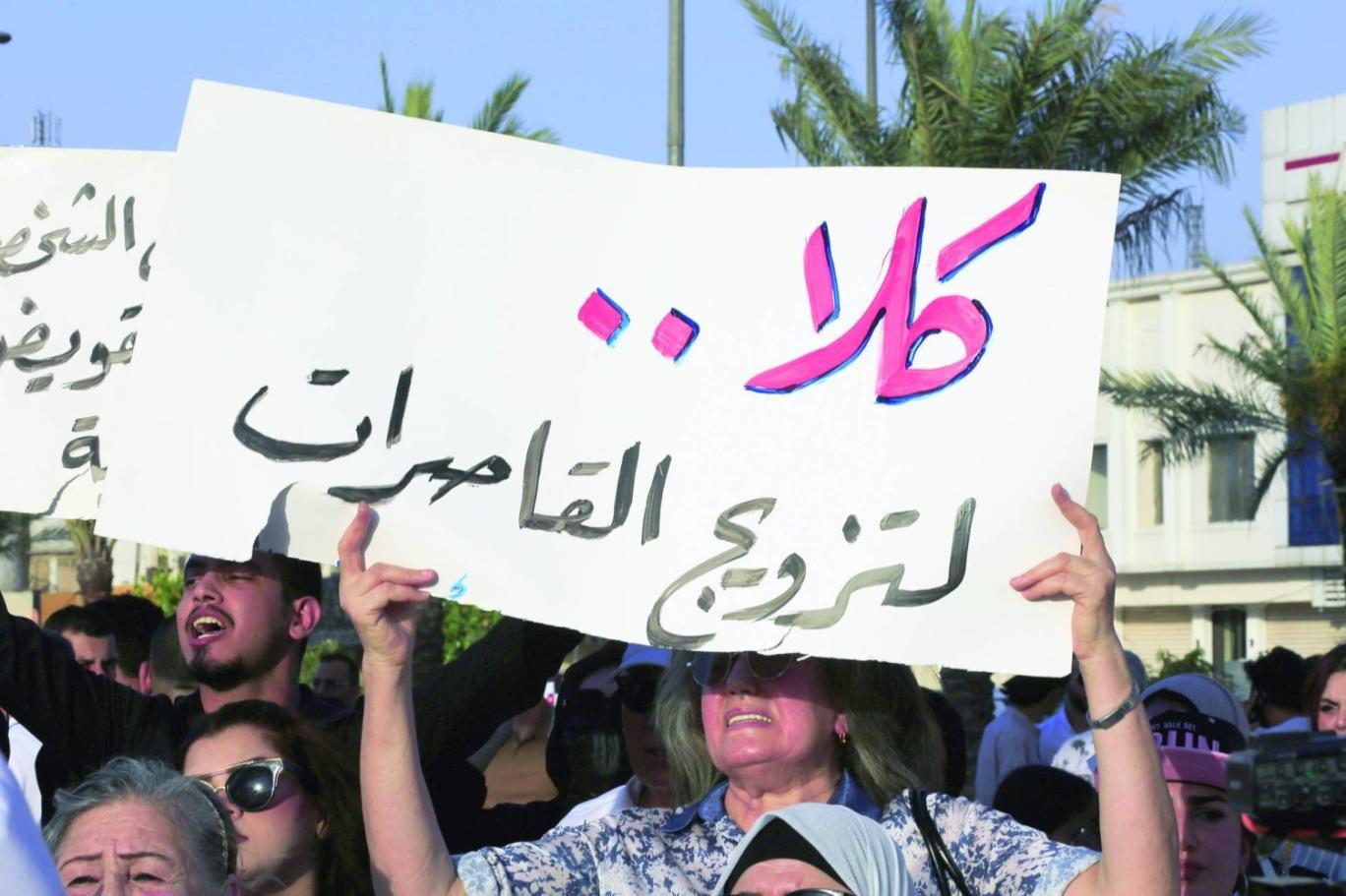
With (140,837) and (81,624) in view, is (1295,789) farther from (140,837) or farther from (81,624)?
(81,624)

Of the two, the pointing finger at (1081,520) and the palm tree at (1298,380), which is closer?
the pointing finger at (1081,520)

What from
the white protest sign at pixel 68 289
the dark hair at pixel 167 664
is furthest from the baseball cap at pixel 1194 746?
the dark hair at pixel 167 664

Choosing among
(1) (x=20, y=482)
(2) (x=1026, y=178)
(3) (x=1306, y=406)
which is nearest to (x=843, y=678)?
(2) (x=1026, y=178)

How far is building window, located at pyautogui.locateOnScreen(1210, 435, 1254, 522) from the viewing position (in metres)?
39.8

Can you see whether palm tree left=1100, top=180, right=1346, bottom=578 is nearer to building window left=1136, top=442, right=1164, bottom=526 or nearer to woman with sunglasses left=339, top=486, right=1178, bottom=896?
woman with sunglasses left=339, top=486, right=1178, bottom=896

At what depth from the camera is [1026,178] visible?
11.0 ft

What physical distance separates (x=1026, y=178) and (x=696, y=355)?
64 centimetres

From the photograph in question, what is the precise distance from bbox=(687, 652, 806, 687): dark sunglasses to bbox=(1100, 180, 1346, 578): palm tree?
17.1m

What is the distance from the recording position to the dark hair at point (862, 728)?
11.2ft

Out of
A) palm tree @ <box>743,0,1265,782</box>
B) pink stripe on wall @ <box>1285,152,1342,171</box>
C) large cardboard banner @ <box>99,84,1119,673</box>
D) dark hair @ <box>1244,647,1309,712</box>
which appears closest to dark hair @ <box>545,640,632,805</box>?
large cardboard banner @ <box>99,84,1119,673</box>

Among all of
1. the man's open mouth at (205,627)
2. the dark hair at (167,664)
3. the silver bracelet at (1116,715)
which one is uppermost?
the man's open mouth at (205,627)

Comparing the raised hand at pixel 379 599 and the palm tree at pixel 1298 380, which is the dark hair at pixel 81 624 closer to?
the raised hand at pixel 379 599

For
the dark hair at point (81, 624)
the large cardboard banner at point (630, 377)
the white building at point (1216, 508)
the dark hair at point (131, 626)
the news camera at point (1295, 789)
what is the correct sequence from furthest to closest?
the white building at point (1216, 508) → the dark hair at point (131, 626) → the dark hair at point (81, 624) → the large cardboard banner at point (630, 377) → the news camera at point (1295, 789)

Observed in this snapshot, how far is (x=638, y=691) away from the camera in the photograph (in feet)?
16.4
